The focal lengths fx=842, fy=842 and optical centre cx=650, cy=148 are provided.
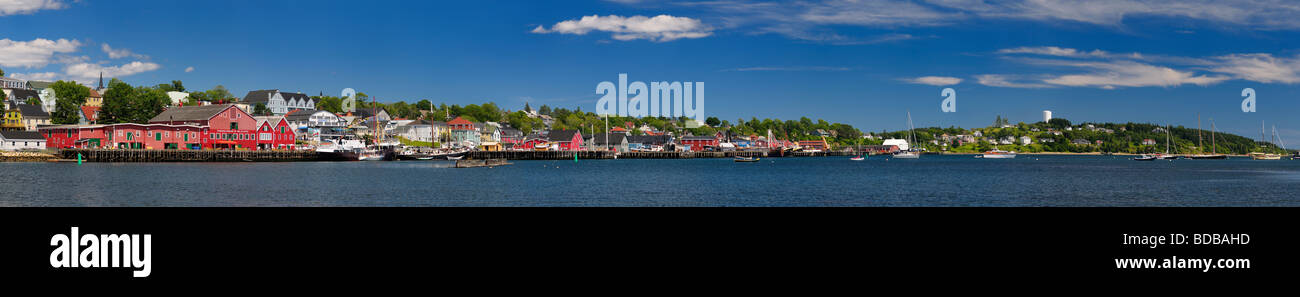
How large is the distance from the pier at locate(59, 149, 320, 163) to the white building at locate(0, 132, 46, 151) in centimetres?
698

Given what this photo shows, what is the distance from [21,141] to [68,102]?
35229mm

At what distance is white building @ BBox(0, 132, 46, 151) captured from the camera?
9738 centimetres

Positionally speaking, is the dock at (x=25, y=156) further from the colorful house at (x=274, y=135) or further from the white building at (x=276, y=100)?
the white building at (x=276, y=100)

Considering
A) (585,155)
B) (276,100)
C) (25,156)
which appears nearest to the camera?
(25,156)

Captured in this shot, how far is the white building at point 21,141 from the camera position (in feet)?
319

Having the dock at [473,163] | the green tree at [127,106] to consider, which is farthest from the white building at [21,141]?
the dock at [473,163]

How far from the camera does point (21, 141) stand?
9975 cm

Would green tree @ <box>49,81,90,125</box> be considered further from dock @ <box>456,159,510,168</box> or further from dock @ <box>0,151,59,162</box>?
dock @ <box>456,159,510,168</box>

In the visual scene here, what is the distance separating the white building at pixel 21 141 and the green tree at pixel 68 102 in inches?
1113

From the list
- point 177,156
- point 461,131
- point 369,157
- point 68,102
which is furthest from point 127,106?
point 461,131

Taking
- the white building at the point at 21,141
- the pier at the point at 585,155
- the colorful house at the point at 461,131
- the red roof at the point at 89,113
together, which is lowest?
the pier at the point at 585,155

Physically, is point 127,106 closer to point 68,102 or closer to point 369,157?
point 68,102
